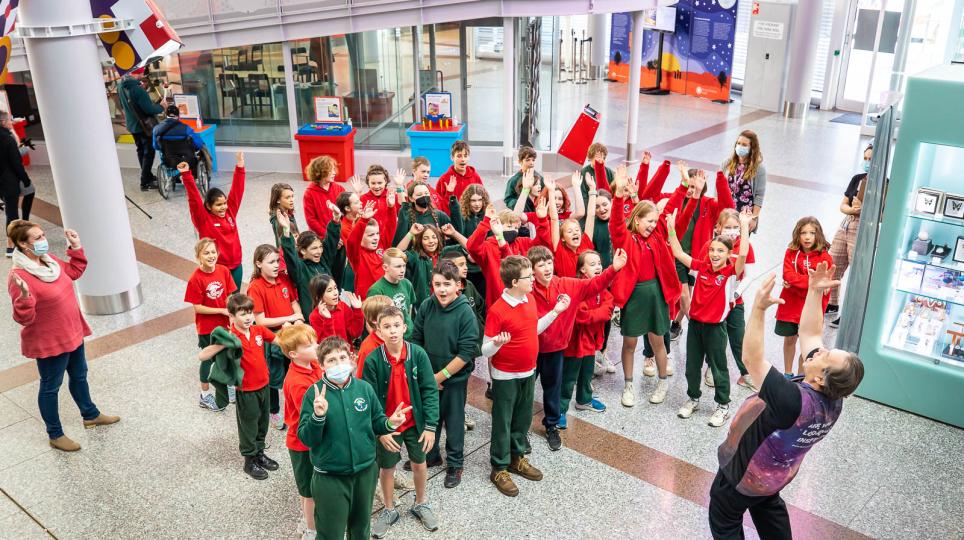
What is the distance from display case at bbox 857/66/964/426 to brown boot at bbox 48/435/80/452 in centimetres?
629

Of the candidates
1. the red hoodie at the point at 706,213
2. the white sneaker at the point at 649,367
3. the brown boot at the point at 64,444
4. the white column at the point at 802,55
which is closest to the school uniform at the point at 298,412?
the brown boot at the point at 64,444

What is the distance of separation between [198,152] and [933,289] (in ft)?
31.4

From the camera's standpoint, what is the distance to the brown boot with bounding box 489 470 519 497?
5633mm

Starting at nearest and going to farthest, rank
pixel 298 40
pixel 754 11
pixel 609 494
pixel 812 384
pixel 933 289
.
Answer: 1. pixel 812 384
2. pixel 609 494
3. pixel 933 289
4. pixel 298 40
5. pixel 754 11

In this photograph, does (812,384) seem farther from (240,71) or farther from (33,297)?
(240,71)

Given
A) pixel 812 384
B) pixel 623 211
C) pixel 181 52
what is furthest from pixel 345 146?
pixel 812 384

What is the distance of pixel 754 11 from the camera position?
16703 millimetres

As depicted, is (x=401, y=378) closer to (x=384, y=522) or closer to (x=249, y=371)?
(x=384, y=522)

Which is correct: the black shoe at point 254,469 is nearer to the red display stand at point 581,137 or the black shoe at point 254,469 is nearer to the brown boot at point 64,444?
the brown boot at point 64,444

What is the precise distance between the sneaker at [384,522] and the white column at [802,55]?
13690mm

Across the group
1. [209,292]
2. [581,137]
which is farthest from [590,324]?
[581,137]

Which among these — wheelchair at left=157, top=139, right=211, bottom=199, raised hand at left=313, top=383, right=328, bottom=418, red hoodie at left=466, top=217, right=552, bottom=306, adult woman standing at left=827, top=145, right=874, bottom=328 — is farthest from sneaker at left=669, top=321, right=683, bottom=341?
wheelchair at left=157, top=139, right=211, bottom=199

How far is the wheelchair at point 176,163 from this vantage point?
1184cm

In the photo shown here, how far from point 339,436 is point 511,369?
4.76ft
